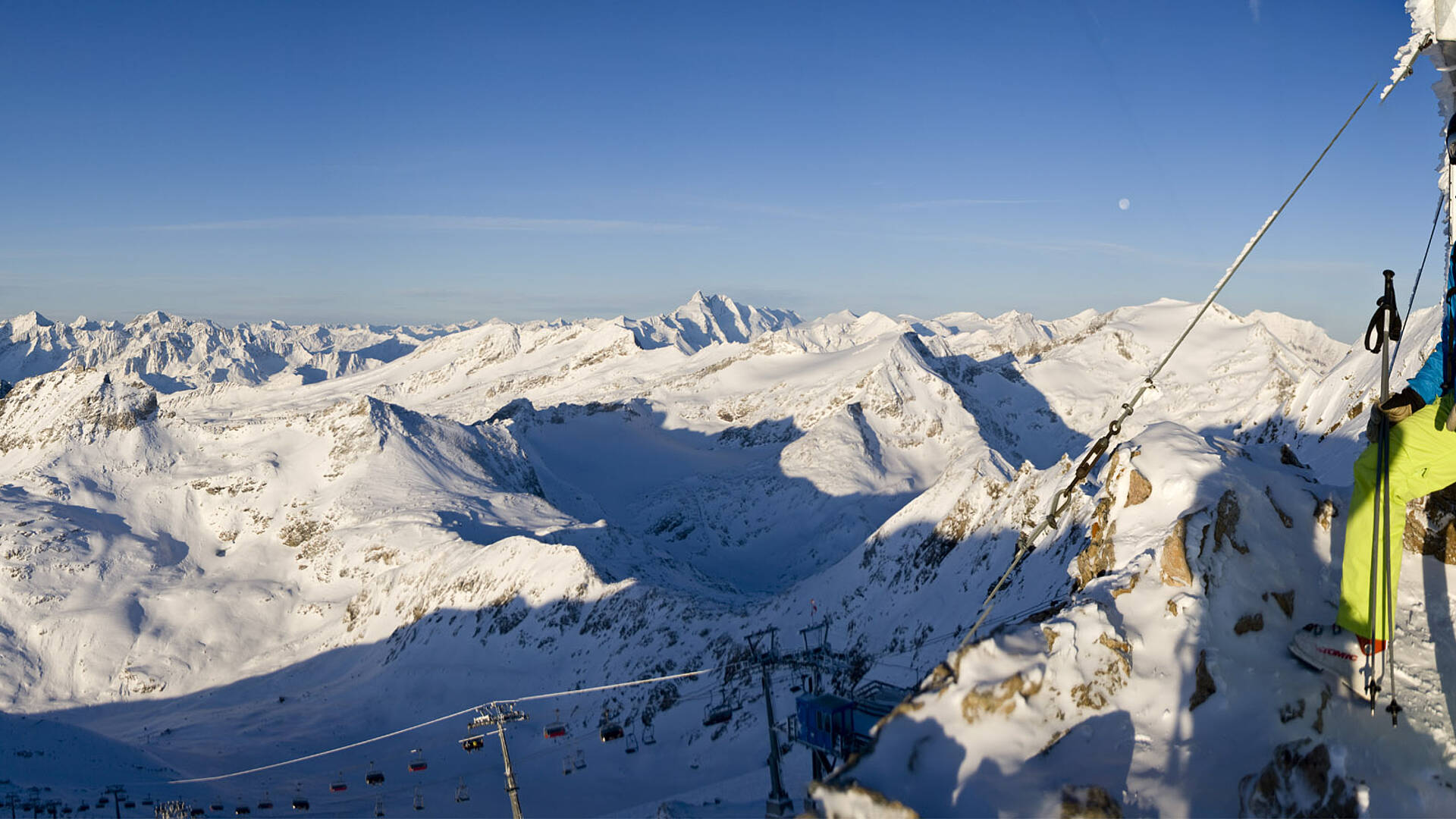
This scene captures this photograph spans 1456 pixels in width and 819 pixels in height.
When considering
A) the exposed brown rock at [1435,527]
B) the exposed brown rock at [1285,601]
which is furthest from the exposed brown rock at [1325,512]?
the exposed brown rock at [1285,601]

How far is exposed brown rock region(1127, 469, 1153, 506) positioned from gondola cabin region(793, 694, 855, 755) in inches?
283

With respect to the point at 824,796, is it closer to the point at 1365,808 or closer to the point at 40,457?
the point at 1365,808

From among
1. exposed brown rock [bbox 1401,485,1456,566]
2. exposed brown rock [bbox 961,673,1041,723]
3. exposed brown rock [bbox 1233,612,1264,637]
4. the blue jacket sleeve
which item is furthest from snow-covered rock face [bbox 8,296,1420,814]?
the blue jacket sleeve

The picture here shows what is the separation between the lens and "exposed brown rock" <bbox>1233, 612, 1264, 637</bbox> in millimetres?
10312

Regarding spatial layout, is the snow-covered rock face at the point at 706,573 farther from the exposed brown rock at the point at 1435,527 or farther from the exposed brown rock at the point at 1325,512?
the exposed brown rock at the point at 1435,527

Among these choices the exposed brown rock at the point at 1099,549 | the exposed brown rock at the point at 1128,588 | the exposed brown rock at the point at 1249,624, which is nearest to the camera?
the exposed brown rock at the point at 1249,624

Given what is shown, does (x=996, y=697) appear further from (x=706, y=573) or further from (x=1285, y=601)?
(x=706, y=573)

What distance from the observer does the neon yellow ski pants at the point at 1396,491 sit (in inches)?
347

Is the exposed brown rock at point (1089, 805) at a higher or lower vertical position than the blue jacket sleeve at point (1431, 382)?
lower

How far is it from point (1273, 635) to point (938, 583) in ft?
104

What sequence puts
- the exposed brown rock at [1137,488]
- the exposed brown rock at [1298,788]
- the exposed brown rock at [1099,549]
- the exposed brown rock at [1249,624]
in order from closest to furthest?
1. the exposed brown rock at [1298,788]
2. the exposed brown rock at [1249,624]
3. the exposed brown rock at [1099,549]
4. the exposed brown rock at [1137,488]

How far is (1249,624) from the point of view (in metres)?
10.4

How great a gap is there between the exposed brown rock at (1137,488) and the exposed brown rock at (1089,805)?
20.5 ft

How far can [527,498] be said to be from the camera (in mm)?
85812
